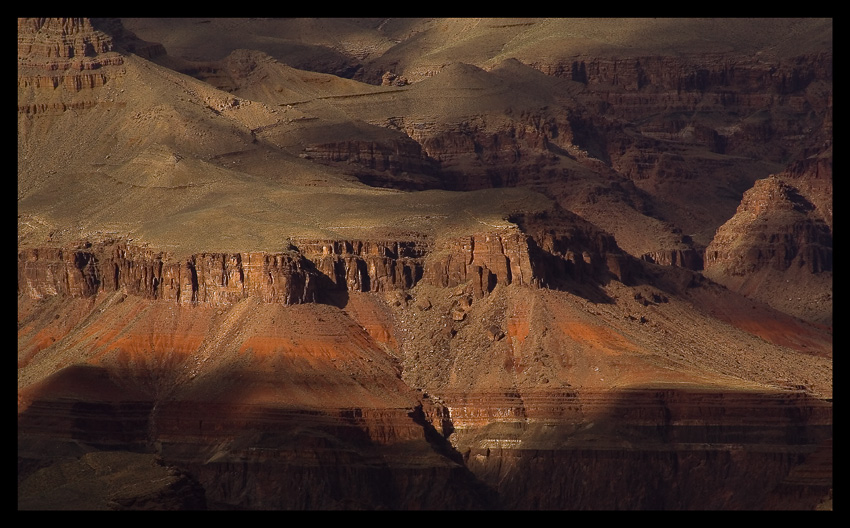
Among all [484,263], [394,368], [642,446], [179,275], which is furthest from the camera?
[484,263]

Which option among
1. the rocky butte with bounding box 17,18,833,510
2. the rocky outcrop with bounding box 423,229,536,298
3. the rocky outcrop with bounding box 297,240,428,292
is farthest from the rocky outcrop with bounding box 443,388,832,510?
the rocky outcrop with bounding box 297,240,428,292

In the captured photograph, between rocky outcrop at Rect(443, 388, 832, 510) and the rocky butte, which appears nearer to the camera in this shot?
the rocky butte

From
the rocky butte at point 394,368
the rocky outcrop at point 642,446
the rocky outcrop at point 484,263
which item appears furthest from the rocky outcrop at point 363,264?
the rocky outcrop at point 642,446

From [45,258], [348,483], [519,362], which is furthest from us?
[45,258]

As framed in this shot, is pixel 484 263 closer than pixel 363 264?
Yes

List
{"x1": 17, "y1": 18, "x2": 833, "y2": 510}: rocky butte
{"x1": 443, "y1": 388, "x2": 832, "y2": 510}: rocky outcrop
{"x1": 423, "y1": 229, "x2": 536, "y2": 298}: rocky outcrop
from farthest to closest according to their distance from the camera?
{"x1": 423, "y1": 229, "x2": 536, "y2": 298}: rocky outcrop, {"x1": 443, "y1": 388, "x2": 832, "y2": 510}: rocky outcrop, {"x1": 17, "y1": 18, "x2": 833, "y2": 510}: rocky butte

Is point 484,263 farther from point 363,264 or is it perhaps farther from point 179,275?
point 179,275

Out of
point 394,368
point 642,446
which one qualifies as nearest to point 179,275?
point 394,368

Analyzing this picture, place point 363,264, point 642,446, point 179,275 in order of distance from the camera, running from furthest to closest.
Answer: point 363,264 → point 179,275 → point 642,446

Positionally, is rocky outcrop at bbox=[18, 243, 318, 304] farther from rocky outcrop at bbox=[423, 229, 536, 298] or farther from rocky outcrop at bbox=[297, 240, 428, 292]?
rocky outcrop at bbox=[423, 229, 536, 298]

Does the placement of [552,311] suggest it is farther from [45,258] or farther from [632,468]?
[45,258]

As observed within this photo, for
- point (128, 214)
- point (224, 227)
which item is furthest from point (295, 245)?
point (128, 214)
